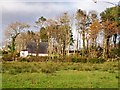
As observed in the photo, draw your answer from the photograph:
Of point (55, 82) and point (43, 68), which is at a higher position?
point (43, 68)

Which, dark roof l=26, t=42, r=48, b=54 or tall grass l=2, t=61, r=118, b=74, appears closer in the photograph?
tall grass l=2, t=61, r=118, b=74

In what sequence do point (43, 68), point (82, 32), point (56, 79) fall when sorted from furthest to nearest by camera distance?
point (82, 32) < point (43, 68) < point (56, 79)

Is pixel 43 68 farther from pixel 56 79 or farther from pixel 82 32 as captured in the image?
pixel 82 32

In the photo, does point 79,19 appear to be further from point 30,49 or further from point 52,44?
point 30,49

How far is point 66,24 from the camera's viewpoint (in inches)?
2544

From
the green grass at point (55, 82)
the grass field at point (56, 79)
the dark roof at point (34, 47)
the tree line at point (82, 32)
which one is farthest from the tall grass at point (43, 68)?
the dark roof at point (34, 47)

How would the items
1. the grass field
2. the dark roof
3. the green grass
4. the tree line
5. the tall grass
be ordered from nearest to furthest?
the green grass
the grass field
the tall grass
the tree line
the dark roof

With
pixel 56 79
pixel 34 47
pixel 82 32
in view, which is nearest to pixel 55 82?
pixel 56 79

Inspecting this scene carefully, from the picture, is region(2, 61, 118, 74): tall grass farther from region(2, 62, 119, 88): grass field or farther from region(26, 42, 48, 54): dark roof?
region(26, 42, 48, 54): dark roof

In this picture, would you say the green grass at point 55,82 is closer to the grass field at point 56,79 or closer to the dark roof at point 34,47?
the grass field at point 56,79

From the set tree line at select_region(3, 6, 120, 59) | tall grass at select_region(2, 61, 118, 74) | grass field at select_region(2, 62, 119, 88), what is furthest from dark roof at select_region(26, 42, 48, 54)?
grass field at select_region(2, 62, 119, 88)

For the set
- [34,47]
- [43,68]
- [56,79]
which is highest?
[34,47]

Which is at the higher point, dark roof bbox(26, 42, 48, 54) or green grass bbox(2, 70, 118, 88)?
dark roof bbox(26, 42, 48, 54)

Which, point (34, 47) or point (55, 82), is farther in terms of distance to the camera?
point (34, 47)
